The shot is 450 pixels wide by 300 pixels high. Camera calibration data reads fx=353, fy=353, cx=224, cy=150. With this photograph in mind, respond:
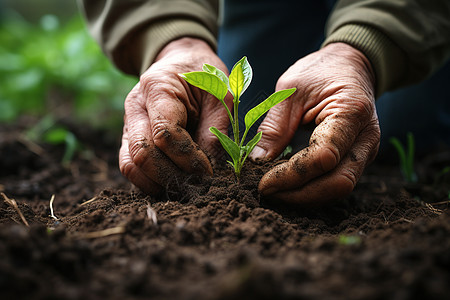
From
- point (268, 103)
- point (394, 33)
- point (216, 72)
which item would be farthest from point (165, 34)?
point (394, 33)

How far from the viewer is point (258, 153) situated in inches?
66.8

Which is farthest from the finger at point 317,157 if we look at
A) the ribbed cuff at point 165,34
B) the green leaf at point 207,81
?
the ribbed cuff at point 165,34

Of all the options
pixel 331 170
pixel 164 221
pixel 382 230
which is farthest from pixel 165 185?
pixel 382 230

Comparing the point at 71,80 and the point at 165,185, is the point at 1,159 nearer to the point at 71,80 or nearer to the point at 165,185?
the point at 71,80

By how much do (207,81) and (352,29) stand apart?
3.52 feet

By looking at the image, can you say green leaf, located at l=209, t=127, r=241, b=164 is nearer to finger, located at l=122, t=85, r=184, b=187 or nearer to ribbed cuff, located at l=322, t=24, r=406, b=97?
finger, located at l=122, t=85, r=184, b=187

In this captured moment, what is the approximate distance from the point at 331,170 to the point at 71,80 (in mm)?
3575

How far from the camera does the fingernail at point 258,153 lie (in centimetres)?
168

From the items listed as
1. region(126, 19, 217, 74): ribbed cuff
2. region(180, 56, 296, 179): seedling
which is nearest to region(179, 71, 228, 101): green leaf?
region(180, 56, 296, 179): seedling

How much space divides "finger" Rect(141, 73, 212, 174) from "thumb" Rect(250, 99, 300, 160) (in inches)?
11.1

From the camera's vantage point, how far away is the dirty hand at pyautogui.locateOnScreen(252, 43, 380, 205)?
1446 mm

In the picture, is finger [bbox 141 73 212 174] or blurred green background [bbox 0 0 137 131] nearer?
finger [bbox 141 73 212 174]

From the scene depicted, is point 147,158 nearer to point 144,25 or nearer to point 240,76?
point 240,76

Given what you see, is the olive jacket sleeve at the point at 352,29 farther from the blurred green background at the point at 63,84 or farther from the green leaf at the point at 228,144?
the blurred green background at the point at 63,84
